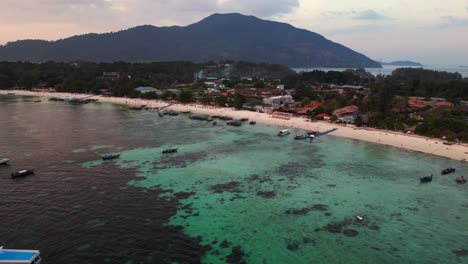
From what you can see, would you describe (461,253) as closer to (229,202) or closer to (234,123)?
(229,202)

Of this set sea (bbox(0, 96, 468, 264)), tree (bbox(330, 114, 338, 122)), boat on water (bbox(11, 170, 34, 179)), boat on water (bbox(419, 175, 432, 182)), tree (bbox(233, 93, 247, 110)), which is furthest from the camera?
tree (bbox(233, 93, 247, 110))

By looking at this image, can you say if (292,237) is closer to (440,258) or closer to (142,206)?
(440,258)

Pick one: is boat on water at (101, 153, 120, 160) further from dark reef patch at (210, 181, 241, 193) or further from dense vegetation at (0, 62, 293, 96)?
dense vegetation at (0, 62, 293, 96)

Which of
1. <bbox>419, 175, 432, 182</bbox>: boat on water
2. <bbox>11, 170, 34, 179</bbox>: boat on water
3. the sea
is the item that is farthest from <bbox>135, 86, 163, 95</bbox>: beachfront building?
<bbox>419, 175, 432, 182</bbox>: boat on water

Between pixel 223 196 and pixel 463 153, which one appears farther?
pixel 463 153

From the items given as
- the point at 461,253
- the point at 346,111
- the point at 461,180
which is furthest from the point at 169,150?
the point at 346,111

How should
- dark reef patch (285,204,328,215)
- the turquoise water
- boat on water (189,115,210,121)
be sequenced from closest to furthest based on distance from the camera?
1. the turquoise water
2. dark reef patch (285,204,328,215)
3. boat on water (189,115,210,121)

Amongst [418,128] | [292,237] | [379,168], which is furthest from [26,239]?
[418,128]

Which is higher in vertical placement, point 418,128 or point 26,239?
point 418,128
